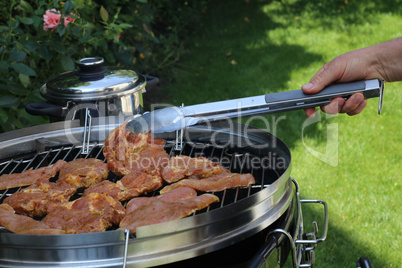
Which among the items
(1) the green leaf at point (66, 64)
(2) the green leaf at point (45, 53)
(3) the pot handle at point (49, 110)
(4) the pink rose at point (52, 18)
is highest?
(4) the pink rose at point (52, 18)

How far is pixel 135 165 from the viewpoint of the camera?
7.75 ft

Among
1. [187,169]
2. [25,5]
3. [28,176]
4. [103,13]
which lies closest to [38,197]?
[28,176]

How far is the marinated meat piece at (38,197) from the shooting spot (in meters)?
1.98

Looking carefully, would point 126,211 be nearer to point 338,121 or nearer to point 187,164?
point 187,164

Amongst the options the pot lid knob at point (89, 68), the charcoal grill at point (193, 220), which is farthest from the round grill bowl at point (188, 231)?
the pot lid knob at point (89, 68)

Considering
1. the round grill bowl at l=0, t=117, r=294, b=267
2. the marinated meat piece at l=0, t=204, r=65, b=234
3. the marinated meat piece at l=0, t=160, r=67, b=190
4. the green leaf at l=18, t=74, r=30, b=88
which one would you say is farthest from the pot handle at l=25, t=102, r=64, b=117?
the marinated meat piece at l=0, t=204, r=65, b=234

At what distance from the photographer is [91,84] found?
2609mm

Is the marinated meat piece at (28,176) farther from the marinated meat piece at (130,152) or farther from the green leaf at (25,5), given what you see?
the green leaf at (25,5)

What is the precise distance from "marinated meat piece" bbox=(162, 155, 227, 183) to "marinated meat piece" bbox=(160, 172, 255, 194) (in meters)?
0.07

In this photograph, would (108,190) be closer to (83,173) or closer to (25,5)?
(83,173)

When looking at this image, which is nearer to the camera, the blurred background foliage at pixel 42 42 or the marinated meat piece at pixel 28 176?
the marinated meat piece at pixel 28 176

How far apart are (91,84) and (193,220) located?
130 centimetres

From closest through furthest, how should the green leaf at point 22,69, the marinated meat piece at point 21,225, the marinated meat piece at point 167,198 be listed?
1. the marinated meat piece at point 21,225
2. the marinated meat piece at point 167,198
3. the green leaf at point 22,69

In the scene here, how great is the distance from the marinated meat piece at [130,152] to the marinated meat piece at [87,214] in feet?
1.12
